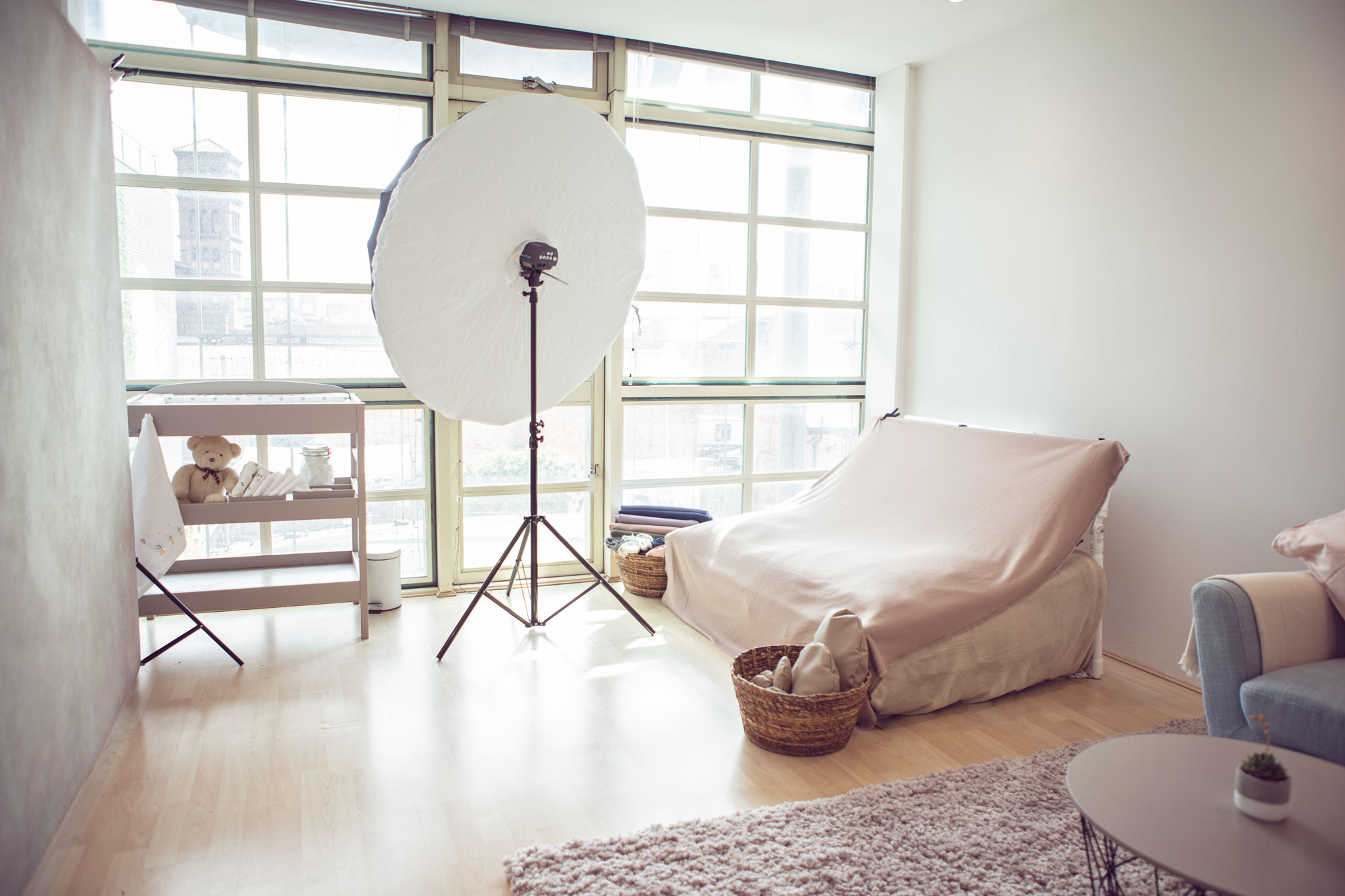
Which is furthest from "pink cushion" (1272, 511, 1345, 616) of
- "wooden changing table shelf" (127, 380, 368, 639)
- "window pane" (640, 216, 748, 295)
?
"wooden changing table shelf" (127, 380, 368, 639)

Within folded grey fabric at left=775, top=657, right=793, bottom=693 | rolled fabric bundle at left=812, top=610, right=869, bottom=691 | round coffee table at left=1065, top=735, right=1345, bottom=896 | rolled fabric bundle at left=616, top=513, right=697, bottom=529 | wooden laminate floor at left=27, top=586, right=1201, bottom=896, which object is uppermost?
rolled fabric bundle at left=616, top=513, right=697, bottom=529

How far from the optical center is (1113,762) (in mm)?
1548

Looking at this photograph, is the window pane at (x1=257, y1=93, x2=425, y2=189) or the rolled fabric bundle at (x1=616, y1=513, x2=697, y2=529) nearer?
the window pane at (x1=257, y1=93, x2=425, y2=189)

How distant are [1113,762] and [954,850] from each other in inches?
17.8

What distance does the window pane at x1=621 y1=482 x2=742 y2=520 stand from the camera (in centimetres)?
409

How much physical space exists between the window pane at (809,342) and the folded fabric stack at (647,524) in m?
0.84

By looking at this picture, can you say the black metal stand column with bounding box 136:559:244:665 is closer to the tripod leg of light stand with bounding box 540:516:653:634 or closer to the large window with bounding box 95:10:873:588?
the large window with bounding box 95:10:873:588

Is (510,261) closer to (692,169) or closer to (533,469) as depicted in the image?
(533,469)

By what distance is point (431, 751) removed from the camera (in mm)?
2309

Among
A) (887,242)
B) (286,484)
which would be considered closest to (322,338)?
(286,484)

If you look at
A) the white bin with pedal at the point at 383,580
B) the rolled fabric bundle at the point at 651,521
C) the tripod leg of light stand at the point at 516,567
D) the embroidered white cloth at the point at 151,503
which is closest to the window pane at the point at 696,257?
the rolled fabric bundle at the point at 651,521

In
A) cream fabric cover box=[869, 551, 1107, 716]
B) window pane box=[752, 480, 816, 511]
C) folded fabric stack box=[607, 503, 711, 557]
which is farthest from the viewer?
window pane box=[752, 480, 816, 511]

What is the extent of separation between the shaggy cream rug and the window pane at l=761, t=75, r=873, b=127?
3176 mm

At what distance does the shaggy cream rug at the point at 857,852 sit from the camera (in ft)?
5.61
